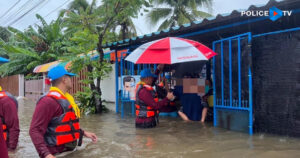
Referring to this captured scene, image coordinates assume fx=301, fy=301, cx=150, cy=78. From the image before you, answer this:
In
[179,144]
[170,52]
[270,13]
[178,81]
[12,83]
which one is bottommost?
[179,144]

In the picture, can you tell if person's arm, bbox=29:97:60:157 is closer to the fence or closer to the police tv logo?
the police tv logo

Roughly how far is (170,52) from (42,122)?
3.49 meters

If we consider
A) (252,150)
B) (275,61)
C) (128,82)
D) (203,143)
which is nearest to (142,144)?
(203,143)

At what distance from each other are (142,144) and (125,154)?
0.72 meters

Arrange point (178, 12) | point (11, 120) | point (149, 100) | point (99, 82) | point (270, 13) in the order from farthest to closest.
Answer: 1. point (178, 12)
2. point (99, 82)
3. point (149, 100)
4. point (270, 13)
5. point (11, 120)

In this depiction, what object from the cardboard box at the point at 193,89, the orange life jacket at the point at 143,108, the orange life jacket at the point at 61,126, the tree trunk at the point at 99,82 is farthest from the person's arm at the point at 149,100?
the tree trunk at the point at 99,82

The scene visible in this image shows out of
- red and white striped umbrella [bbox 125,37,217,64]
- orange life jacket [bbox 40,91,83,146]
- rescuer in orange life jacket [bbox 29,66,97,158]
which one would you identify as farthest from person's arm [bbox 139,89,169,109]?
orange life jacket [bbox 40,91,83,146]

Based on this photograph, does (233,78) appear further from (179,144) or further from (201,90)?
(179,144)

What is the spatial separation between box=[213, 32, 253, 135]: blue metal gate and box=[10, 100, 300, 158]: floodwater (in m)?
0.50

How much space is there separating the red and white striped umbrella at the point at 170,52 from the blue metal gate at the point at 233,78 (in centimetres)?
56

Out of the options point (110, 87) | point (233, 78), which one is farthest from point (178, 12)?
point (233, 78)

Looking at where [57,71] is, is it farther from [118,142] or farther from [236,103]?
[236,103]

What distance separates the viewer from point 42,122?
317cm

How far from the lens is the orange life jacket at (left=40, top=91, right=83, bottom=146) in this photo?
3.39 m
